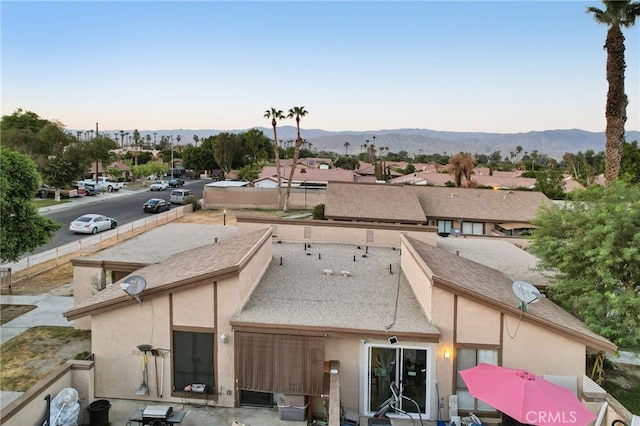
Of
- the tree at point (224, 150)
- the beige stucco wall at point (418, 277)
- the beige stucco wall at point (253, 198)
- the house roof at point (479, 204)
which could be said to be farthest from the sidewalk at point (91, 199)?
the beige stucco wall at point (418, 277)

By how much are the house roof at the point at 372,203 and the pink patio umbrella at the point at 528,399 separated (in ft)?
81.6

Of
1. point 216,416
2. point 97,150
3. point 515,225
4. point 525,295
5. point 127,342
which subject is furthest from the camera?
point 97,150

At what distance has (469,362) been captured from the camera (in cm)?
1080

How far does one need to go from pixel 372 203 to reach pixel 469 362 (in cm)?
2509

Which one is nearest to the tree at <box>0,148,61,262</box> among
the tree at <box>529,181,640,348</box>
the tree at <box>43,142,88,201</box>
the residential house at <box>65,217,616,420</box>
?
the residential house at <box>65,217,616,420</box>

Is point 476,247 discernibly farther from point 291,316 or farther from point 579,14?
point 579,14

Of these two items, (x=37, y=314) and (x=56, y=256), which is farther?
(x=56, y=256)

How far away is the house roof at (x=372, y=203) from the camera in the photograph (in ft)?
112

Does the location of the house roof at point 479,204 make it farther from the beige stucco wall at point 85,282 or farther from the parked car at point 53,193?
the parked car at point 53,193

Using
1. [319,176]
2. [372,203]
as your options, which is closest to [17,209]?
[372,203]

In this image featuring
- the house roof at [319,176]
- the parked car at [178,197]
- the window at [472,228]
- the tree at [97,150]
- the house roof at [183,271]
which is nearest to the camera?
the house roof at [183,271]

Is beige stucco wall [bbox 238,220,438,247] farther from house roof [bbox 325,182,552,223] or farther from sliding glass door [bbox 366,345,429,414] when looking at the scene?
house roof [bbox 325,182,552,223]

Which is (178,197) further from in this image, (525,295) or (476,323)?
(525,295)

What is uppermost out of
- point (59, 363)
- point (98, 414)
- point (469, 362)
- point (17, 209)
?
point (17, 209)
